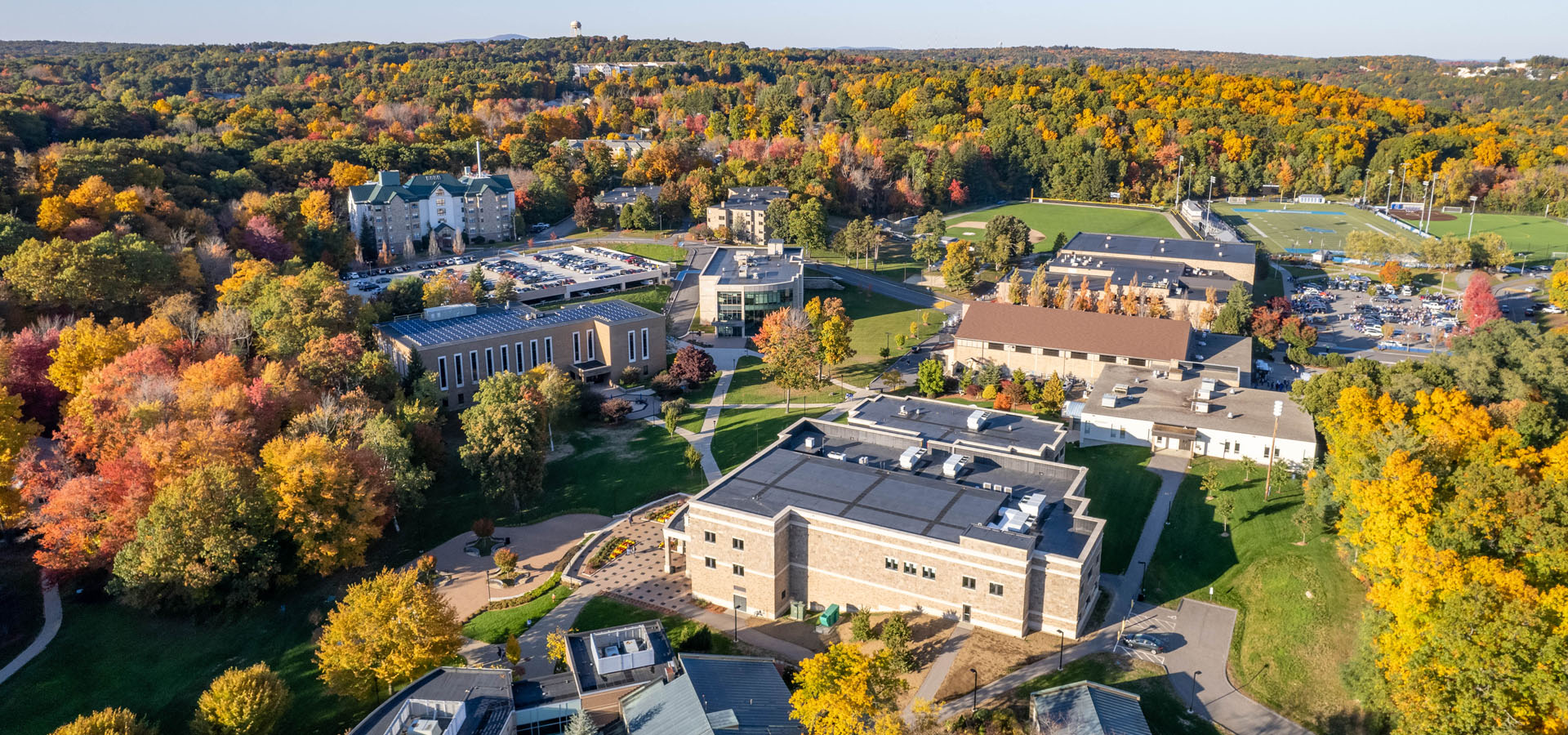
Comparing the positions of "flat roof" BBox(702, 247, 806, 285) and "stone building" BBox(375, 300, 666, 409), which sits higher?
"flat roof" BBox(702, 247, 806, 285)

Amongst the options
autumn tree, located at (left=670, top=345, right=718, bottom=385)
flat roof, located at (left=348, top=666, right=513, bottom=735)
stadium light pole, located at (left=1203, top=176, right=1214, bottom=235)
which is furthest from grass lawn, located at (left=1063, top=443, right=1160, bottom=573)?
stadium light pole, located at (left=1203, top=176, right=1214, bottom=235)

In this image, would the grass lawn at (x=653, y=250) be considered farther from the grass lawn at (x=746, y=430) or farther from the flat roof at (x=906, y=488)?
the flat roof at (x=906, y=488)

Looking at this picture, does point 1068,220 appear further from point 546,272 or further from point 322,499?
point 322,499

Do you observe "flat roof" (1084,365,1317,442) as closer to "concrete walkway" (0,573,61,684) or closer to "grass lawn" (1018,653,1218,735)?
"grass lawn" (1018,653,1218,735)

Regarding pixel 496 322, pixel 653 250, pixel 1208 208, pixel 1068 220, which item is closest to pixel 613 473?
pixel 496 322

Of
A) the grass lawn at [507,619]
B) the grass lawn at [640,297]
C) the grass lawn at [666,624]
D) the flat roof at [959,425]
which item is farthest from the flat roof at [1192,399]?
the grass lawn at [640,297]

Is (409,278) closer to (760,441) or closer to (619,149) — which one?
(760,441)
